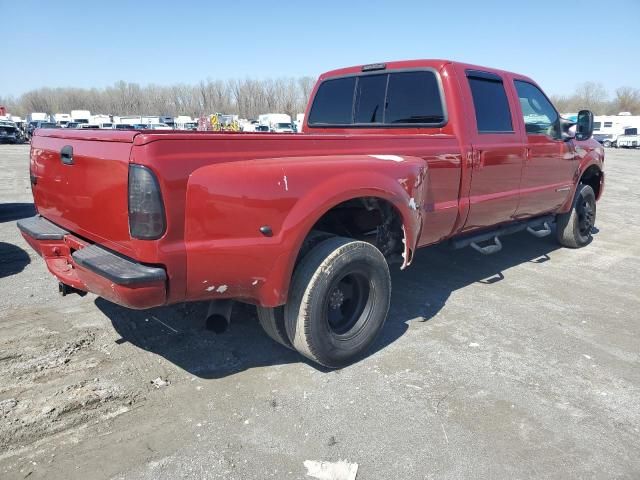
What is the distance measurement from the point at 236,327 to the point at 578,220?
4.87 meters

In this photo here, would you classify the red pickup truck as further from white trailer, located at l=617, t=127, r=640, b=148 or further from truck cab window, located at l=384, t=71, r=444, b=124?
white trailer, located at l=617, t=127, r=640, b=148

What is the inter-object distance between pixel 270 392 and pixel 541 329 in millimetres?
2284

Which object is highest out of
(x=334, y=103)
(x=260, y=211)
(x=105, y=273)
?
(x=334, y=103)

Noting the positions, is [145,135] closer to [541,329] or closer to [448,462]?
[448,462]

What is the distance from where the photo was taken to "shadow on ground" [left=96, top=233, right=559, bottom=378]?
329 cm

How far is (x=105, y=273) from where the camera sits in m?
2.40

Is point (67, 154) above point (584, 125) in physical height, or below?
below

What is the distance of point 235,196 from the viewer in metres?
2.48

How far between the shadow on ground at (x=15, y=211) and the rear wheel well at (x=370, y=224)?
623 cm

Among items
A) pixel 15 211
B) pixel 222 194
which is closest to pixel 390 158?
pixel 222 194

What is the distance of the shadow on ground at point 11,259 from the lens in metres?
4.97

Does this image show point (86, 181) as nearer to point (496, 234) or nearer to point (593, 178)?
point (496, 234)

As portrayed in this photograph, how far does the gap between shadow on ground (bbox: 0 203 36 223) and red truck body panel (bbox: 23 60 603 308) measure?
5.19m

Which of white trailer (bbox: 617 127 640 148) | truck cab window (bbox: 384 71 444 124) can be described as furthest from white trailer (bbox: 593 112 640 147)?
truck cab window (bbox: 384 71 444 124)
